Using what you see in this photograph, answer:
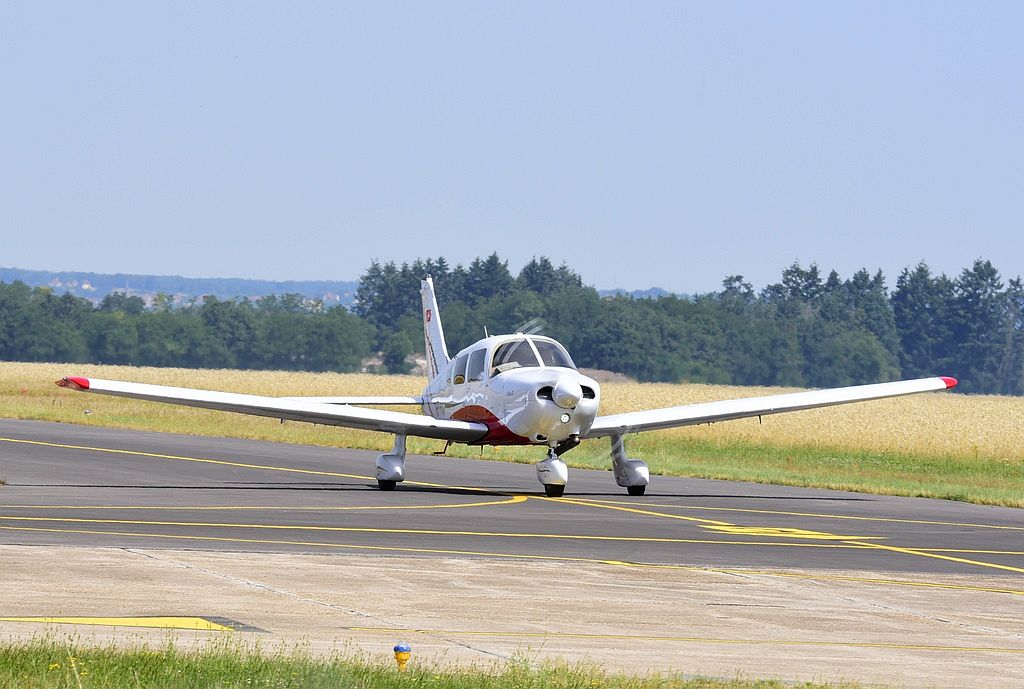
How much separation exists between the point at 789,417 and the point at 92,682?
49.8m

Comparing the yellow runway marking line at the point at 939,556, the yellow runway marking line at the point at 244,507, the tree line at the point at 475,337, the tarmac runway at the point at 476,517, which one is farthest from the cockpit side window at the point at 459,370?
the tree line at the point at 475,337

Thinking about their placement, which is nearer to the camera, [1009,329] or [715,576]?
[715,576]

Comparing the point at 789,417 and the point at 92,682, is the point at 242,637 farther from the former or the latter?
the point at 789,417

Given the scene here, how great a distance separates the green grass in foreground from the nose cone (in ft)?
49.1

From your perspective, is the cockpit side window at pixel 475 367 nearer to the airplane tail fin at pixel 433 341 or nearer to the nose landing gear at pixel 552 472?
the nose landing gear at pixel 552 472

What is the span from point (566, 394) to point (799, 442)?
25351 millimetres

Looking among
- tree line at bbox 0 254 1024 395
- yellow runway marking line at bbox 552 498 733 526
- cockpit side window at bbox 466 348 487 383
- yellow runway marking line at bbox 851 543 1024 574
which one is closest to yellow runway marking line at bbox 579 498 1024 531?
yellow runway marking line at bbox 552 498 733 526

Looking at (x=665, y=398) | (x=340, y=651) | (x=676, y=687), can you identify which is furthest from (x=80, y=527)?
(x=665, y=398)

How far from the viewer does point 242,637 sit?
1213 centimetres

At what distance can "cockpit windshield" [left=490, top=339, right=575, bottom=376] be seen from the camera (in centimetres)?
2769

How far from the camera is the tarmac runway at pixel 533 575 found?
40.7 ft

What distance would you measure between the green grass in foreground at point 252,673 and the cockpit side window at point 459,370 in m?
17.7

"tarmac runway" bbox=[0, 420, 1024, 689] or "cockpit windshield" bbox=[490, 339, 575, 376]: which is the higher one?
"cockpit windshield" bbox=[490, 339, 575, 376]

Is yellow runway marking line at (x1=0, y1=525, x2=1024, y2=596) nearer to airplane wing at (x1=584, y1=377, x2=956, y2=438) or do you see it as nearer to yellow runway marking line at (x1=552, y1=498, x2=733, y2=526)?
yellow runway marking line at (x1=552, y1=498, x2=733, y2=526)
